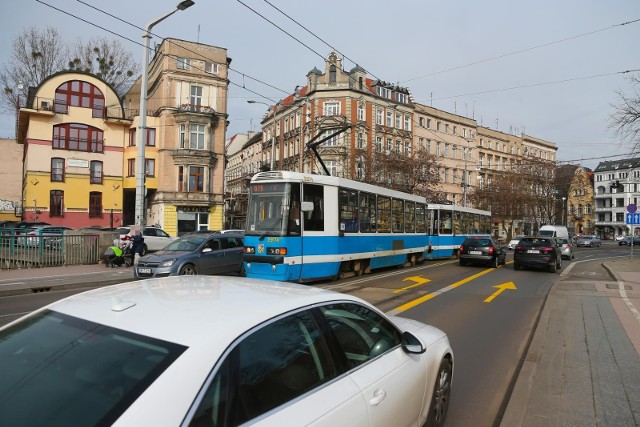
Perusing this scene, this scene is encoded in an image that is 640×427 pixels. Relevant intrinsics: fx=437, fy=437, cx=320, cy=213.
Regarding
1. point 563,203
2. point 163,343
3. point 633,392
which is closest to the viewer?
point 163,343

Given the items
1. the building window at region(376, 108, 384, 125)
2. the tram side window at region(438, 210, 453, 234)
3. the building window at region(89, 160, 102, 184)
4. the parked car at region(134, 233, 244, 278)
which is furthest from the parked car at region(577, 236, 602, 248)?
the building window at region(89, 160, 102, 184)

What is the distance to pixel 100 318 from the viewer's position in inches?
86.2

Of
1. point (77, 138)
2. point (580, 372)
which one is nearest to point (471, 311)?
point (580, 372)

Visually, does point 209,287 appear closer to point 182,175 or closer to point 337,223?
point 337,223

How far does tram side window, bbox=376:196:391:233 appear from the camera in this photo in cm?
1659

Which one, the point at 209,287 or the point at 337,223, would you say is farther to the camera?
the point at 337,223

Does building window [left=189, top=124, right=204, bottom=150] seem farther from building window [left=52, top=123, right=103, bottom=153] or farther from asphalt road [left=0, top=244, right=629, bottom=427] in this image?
asphalt road [left=0, top=244, right=629, bottom=427]

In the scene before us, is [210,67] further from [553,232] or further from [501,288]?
[553,232]

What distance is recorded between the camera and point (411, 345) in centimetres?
332

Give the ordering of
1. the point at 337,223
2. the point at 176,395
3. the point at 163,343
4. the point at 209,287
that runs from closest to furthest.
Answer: the point at 176,395, the point at 163,343, the point at 209,287, the point at 337,223

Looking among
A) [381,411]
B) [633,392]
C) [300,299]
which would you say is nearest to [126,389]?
[300,299]

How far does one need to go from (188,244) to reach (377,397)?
39.7 ft

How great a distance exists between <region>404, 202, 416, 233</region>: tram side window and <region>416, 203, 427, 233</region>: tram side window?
0.48m

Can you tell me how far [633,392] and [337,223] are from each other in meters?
9.53
